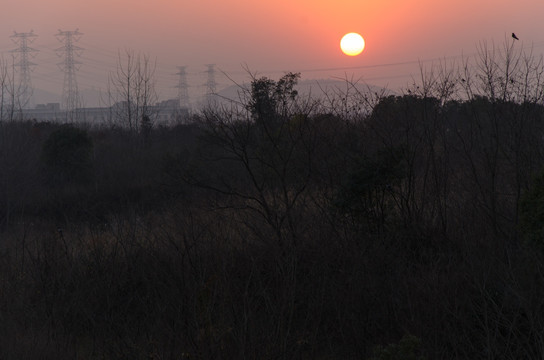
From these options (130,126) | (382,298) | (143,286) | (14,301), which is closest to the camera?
(382,298)

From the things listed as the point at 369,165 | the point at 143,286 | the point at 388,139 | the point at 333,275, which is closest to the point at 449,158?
the point at 388,139

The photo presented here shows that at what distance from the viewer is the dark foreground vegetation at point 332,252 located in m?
6.14

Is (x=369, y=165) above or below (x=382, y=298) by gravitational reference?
above

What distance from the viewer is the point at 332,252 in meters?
9.38

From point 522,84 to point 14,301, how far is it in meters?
8.89

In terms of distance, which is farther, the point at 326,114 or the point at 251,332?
the point at 326,114

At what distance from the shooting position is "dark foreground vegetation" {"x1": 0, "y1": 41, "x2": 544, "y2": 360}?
242 inches

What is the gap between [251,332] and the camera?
5273 mm

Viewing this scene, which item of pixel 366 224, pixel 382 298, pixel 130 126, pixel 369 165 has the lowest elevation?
pixel 382 298

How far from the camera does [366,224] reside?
10367mm

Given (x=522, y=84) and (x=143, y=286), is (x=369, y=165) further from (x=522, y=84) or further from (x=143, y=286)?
(x=143, y=286)

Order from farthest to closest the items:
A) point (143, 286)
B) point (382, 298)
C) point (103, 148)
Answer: point (103, 148) < point (143, 286) < point (382, 298)

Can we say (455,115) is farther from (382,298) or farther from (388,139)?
(382,298)

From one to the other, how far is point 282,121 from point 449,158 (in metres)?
3.24
